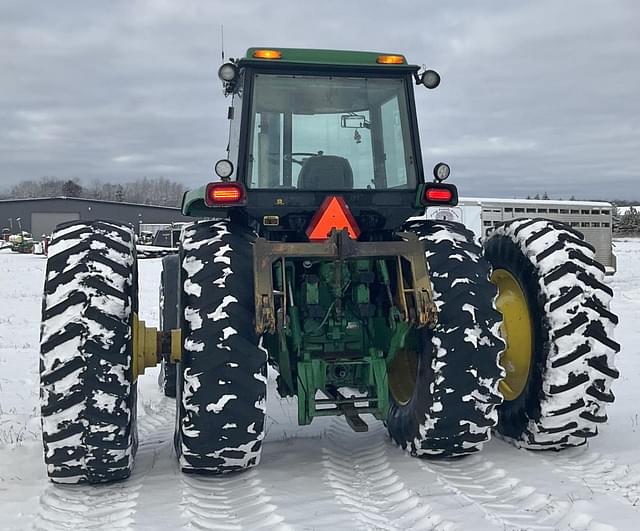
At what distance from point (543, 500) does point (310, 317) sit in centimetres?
186

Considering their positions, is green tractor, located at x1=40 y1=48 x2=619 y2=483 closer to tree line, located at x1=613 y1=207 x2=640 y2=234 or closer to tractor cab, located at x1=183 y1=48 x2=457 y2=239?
tractor cab, located at x1=183 y1=48 x2=457 y2=239

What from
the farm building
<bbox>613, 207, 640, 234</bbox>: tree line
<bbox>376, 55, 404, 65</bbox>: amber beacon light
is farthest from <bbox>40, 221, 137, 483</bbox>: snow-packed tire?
the farm building

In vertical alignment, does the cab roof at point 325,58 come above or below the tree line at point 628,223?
below

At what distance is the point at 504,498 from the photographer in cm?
412

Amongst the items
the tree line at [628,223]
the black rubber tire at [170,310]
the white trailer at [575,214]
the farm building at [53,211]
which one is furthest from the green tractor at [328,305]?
the farm building at [53,211]

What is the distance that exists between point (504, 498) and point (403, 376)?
1.60 meters

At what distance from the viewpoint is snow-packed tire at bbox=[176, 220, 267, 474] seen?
→ 425 cm

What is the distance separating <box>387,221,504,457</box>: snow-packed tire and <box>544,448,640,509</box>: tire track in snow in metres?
0.59

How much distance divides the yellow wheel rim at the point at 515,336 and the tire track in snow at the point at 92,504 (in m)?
2.75

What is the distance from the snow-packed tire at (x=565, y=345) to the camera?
15.7ft

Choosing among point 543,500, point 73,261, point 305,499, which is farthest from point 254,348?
point 543,500

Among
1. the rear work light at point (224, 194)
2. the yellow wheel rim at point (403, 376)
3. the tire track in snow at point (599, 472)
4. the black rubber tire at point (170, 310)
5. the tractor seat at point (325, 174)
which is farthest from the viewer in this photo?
the black rubber tire at point (170, 310)

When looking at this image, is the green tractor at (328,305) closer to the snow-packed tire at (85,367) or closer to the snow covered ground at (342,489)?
the snow-packed tire at (85,367)

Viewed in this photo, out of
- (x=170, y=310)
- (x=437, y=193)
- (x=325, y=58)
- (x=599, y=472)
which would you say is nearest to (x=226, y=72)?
(x=325, y=58)
